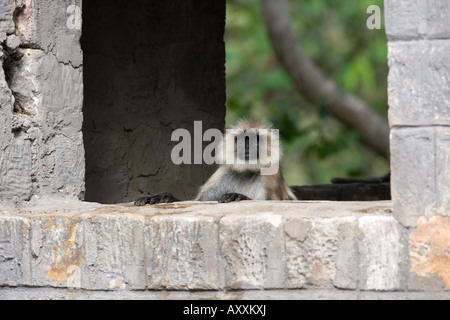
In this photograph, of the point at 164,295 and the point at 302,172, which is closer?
the point at 164,295

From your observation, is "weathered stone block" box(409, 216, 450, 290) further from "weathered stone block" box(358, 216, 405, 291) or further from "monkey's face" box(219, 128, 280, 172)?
"monkey's face" box(219, 128, 280, 172)

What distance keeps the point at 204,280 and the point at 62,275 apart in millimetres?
725

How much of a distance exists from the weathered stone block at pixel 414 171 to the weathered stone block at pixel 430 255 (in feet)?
0.16

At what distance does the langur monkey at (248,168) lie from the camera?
554cm

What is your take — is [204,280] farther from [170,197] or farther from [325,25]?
[325,25]

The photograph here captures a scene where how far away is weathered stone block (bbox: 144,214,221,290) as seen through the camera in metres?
3.71

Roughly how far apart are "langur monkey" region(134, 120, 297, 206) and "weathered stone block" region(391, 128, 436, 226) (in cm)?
199

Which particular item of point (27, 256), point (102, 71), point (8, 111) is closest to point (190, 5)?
point (102, 71)

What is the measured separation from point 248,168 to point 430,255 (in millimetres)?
2253

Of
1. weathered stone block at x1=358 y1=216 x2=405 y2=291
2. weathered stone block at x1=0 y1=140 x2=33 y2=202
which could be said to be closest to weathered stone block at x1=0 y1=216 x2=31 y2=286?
weathered stone block at x1=0 y1=140 x2=33 y2=202

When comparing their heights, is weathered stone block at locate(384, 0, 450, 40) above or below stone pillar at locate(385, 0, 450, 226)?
above

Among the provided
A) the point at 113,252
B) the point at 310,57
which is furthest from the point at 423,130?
the point at 310,57

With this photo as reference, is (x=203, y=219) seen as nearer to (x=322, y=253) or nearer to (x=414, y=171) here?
(x=322, y=253)

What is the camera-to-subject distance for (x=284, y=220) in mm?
3609
